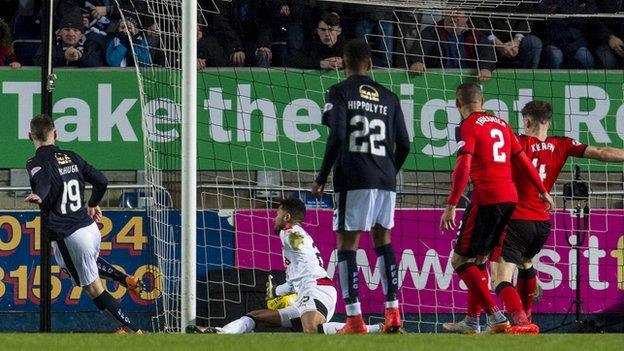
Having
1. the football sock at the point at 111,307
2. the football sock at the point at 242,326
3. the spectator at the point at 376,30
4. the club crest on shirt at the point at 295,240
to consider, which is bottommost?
the football sock at the point at 242,326

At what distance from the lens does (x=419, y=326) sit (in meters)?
15.9

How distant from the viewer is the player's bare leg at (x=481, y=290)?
11586 millimetres

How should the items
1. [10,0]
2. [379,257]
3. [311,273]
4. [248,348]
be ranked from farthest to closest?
[10,0], [311,273], [379,257], [248,348]

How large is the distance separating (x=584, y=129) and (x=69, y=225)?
19.5 ft

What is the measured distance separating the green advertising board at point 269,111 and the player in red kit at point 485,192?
4585mm

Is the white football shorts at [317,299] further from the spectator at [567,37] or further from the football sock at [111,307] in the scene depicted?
the spectator at [567,37]

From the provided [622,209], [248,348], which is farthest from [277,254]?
[248,348]

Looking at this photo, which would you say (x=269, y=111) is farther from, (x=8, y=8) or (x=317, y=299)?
(x=8, y=8)

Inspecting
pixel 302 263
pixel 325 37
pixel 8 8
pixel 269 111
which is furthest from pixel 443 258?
pixel 8 8

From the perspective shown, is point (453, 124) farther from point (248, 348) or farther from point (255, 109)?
point (248, 348)

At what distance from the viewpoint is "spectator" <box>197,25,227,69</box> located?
16328mm

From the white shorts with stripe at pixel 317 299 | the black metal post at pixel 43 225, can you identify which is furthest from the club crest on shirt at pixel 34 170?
the white shorts with stripe at pixel 317 299

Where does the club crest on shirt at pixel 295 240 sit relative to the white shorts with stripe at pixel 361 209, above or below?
below

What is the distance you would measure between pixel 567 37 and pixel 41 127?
23.0 ft
